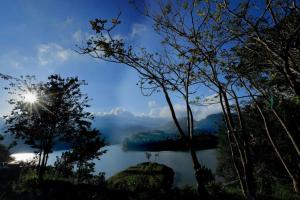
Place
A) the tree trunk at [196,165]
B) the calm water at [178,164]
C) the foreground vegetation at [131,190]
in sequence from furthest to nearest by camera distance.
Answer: the calm water at [178,164] → the foreground vegetation at [131,190] → the tree trunk at [196,165]

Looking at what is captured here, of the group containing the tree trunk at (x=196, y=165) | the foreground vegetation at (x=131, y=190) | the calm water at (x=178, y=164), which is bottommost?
the calm water at (x=178, y=164)

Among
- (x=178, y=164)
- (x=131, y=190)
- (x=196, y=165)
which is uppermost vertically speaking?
(x=196, y=165)

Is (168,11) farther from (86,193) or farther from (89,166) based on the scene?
(89,166)

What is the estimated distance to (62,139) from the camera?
1823 centimetres

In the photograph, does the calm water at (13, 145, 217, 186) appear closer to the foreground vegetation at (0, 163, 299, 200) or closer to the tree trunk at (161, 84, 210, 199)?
the foreground vegetation at (0, 163, 299, 200)

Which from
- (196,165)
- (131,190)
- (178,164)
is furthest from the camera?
(178,164)

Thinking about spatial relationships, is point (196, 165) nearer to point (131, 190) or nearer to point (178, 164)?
point (131, 190)

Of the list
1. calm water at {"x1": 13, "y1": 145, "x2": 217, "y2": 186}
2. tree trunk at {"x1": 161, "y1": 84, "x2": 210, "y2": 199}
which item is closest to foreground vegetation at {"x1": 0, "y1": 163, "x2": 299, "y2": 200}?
tree trunk at {"x1": 161, "y1": 84, "x2": 210, "y2": 199}

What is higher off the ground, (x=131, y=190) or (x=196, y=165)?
(x=196, y=165)

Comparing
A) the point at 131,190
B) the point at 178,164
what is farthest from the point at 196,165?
the point at 178,164

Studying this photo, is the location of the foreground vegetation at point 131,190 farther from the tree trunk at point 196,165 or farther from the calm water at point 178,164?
the calm water at point 178,164

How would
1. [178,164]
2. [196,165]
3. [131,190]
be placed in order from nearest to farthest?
1. [196,165]
2. [131,190]
3. [178,164]

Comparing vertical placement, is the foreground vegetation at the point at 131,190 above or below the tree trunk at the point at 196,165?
below

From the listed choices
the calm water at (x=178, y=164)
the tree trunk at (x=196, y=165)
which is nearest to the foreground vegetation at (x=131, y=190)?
the tree trunk at (x=196, y=165)
